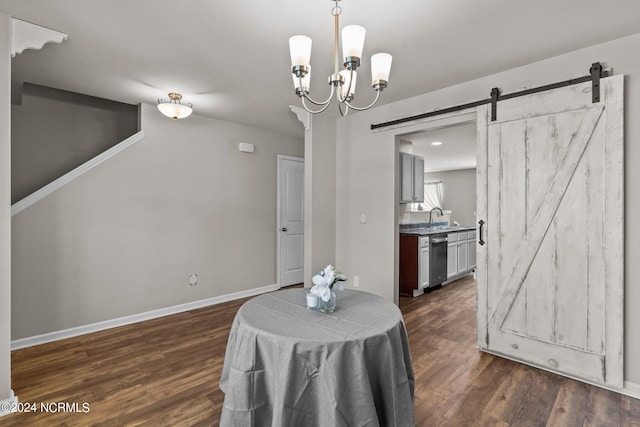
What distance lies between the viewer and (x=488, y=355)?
109 inches

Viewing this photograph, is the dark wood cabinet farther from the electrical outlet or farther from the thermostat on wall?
the electrical outlet

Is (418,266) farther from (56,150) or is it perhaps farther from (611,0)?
(56,150)

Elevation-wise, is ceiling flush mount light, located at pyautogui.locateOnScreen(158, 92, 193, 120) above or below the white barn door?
above

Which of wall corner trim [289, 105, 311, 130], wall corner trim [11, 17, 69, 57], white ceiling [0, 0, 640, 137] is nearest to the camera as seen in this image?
white ceiling [0, 0, 640, 137]

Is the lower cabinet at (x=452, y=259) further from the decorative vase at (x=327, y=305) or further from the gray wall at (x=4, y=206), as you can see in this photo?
the gray wall at (x=4, y=206)

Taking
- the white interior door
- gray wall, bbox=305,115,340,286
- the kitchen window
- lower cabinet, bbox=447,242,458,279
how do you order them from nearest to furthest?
gray wall, bbox=305,115,340,286 → the white interior door → lower cabinet, bbox=447,242,458,279 → the kitchen window

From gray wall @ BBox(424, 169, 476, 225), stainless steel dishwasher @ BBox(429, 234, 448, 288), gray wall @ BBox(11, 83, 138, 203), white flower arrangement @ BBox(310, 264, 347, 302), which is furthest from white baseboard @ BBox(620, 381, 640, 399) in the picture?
gray wall @ BBox(424, 169, 476, 225)

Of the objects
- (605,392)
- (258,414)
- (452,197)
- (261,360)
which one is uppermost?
(452,197)

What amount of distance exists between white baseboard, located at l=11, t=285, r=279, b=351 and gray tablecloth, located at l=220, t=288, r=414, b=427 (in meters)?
2.56

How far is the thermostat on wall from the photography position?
4445mm

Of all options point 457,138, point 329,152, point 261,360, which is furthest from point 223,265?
point 457,138

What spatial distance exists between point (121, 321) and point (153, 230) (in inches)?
40.5

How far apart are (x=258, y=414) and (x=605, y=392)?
7.93 ft

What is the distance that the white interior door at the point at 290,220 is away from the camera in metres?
4.95
